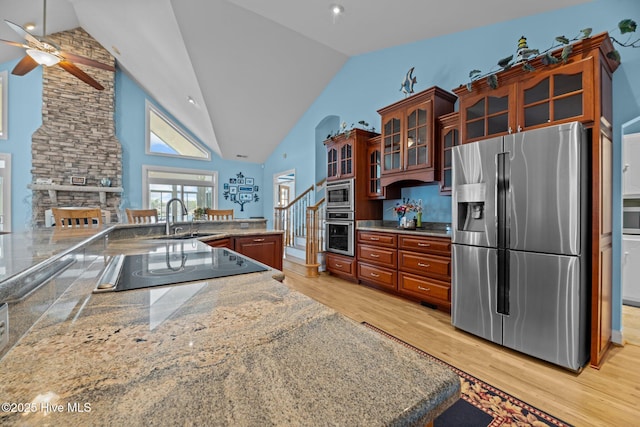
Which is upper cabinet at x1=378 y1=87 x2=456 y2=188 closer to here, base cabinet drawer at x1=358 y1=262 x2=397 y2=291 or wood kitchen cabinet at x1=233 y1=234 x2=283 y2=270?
base cabinet drawer at x1=358 y1=262 x2=397 y2=291

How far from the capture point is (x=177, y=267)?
129 cm

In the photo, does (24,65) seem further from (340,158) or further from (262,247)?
(340,158)

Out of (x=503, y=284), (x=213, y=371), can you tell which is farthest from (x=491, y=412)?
(x=213, y=371)

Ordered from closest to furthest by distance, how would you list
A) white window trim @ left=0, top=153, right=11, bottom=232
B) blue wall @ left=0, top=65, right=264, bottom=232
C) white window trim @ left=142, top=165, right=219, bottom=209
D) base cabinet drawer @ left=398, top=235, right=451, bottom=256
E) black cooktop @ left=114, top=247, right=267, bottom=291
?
1. black cooktop @ left=114, top=247, right=267, bottom=291
2. base cabinet drawer @ left=398, top=235, right=451, bottom=256
3. white window trim @ left=0, top=153, right=11, bottom=232
4. blue wall @ left=0, top=65, right=264, bottom=232
5. white window trim @ left=142, top=165, right=219, bottom=209

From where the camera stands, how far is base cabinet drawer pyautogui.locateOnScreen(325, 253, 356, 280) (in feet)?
12.8

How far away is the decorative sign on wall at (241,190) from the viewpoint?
7766mm

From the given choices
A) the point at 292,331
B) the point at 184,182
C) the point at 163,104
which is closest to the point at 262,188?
the point at 184,182

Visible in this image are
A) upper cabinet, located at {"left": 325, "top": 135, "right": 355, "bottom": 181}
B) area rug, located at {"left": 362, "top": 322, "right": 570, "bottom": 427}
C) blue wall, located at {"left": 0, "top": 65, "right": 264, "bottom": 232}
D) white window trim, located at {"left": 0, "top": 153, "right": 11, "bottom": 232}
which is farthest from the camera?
blue wall, located at {"left": 0, "top": 65, "right": 264, "bottom": 232}

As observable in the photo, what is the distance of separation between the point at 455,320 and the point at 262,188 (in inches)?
263

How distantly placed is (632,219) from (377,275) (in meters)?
2.95

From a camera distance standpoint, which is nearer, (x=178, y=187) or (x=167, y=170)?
(x=167, y=170)

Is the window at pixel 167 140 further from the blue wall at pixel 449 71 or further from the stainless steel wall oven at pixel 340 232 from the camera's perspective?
the stainless steel wall oven at pixel 340 232

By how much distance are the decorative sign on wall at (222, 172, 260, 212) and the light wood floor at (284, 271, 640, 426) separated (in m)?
5.86

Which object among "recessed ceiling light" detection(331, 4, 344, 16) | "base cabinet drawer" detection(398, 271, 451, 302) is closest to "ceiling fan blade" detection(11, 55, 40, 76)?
Answer: "recessed ceiling light" detection(331, 4, 344, 16)
